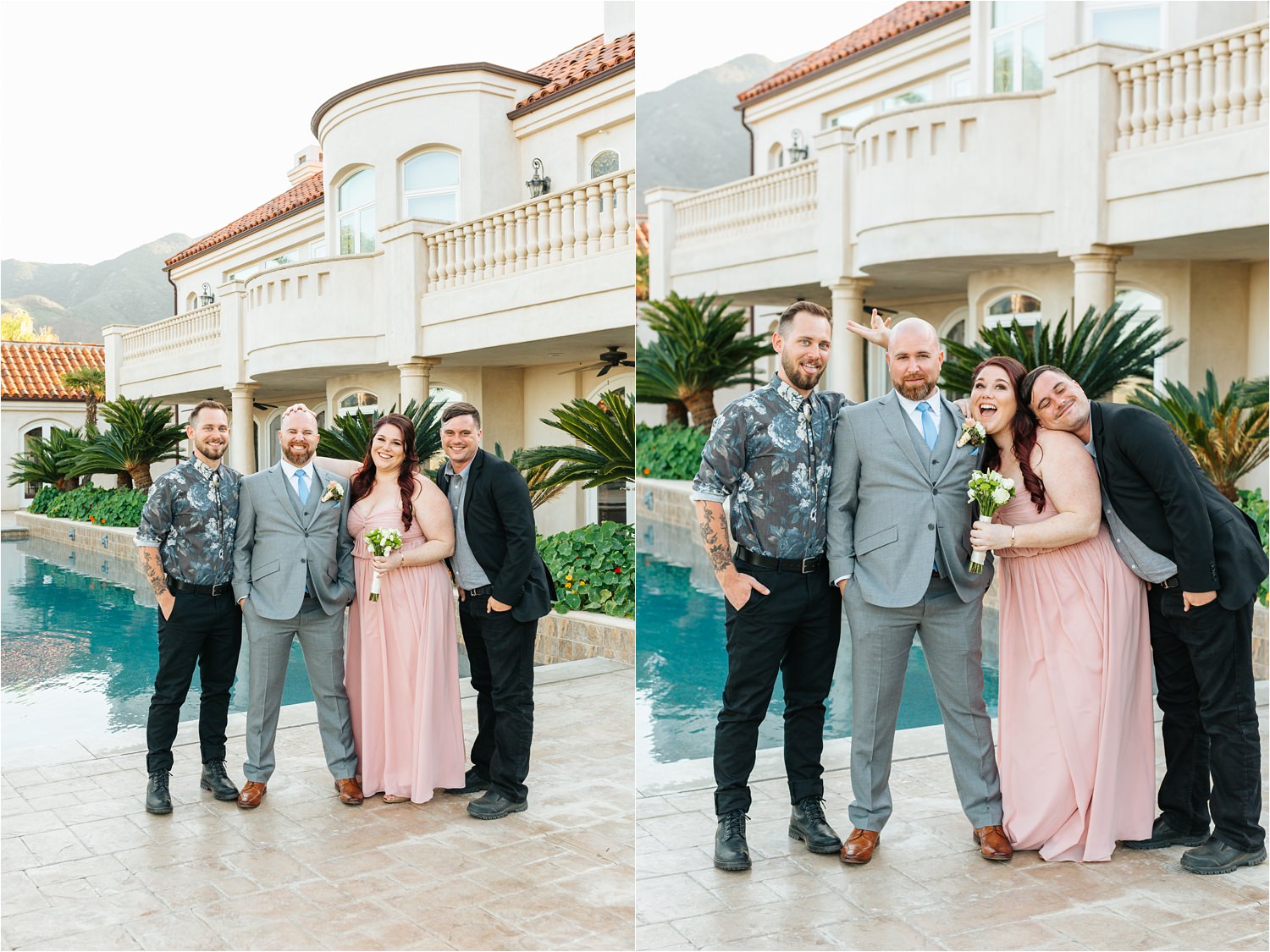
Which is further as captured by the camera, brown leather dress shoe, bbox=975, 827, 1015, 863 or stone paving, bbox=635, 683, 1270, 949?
brown leather dress shoe, bbox=975, 827, 1015, 863

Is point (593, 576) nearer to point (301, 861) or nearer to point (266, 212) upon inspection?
point (266, 212)

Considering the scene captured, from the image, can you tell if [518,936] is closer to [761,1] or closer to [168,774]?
[168,774]

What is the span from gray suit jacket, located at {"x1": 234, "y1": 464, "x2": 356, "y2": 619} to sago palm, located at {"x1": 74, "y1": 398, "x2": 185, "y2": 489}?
0.81 metres

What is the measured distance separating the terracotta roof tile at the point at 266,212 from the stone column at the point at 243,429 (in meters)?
1.06

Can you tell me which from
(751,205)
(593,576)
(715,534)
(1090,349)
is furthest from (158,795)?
(751,205)

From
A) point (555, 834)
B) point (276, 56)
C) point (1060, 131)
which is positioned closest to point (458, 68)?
point (276, 56)

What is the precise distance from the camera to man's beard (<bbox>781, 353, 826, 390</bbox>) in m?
3.92

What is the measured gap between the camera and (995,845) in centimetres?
393

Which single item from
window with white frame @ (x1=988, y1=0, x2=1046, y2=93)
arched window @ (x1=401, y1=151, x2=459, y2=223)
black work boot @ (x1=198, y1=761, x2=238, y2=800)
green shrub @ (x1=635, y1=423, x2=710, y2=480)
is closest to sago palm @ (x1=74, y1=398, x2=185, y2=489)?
black work boot @ (x1=198, y1=761, x2=238, y2=800)

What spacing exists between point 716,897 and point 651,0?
3392 millimetres

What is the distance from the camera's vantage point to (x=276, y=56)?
7.51 m

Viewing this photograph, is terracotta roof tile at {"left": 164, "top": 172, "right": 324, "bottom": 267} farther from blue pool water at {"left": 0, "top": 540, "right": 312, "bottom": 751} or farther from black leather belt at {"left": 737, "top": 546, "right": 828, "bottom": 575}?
black leather belt at {"left": 737, "top": 546, "right": 828, "bottom": 575}

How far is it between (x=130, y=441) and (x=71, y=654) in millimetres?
2858

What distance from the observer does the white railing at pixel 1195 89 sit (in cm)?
1016
